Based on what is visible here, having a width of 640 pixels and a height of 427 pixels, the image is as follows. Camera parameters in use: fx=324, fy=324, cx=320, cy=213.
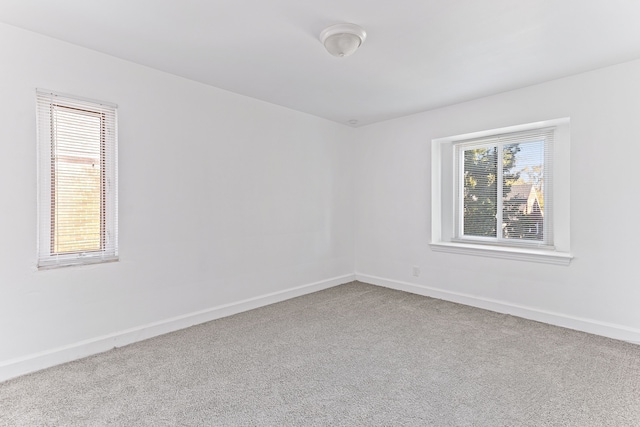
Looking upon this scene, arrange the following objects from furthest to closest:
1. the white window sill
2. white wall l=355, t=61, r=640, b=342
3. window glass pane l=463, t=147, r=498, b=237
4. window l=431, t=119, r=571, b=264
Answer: window glass pane l=463, t=147, r=498, b=237, window l=431, t=119, r=571, b=264, the white window sill, white wall l=355, t=61, r=640, b=342

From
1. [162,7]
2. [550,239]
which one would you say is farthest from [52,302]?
[550,239]

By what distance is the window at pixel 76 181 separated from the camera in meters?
2.41

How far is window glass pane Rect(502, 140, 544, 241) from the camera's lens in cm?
354

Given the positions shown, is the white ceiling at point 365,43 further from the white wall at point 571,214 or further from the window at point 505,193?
the window at point 505,193

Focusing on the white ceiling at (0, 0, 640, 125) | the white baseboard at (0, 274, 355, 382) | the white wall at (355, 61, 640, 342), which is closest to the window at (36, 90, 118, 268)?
the white ceiling at (0, 0, 640, 125)

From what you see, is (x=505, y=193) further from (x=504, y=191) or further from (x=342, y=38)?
(x=342, y=38)

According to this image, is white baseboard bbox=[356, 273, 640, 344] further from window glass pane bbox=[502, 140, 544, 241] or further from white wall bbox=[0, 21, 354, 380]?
white wall bbox=[0, 21, 354, 380]

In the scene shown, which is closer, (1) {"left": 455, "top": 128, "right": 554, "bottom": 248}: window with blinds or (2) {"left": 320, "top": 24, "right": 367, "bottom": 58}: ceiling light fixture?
(2) {"left": 320, "top": 24, "right": 367, "bottom": 58}: ceiling light fixture

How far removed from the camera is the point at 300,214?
4273 mm

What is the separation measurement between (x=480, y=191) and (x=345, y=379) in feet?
9.63

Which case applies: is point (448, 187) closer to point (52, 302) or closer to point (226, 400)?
point (226, 400)

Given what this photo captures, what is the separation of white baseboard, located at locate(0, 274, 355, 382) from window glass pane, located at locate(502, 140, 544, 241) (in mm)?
2783

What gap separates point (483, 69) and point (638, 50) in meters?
1.13

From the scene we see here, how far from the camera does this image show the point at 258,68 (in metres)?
2.90
